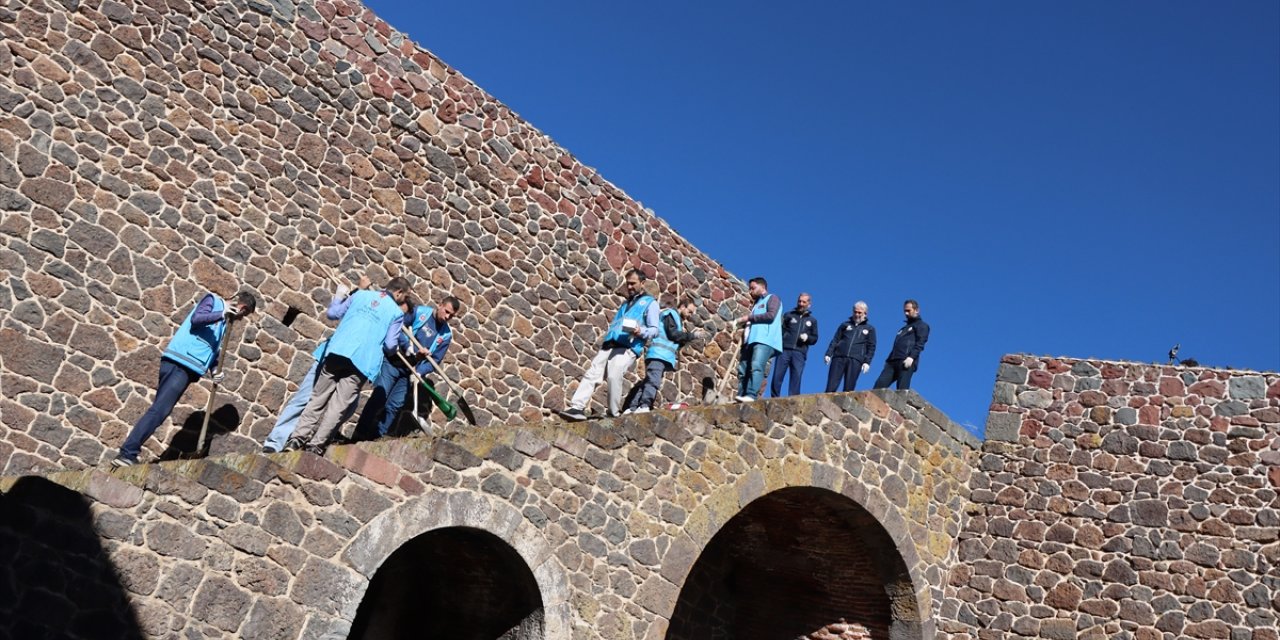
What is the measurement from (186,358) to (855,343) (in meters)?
6.83

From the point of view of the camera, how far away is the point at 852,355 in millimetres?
12141

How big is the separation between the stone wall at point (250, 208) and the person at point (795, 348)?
2.26m

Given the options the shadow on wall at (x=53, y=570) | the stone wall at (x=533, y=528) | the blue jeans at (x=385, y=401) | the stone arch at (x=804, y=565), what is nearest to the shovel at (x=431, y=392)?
the blue jeans at (x=385, y=401)

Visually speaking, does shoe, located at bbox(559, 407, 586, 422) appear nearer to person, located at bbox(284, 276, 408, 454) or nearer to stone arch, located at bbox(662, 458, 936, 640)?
person, located at bbox(284, 276, 408, 454)

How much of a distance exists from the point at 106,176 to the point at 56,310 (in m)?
1.21

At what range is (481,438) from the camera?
819cm

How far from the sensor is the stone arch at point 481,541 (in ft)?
24.5

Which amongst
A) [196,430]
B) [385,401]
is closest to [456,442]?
[385,401]

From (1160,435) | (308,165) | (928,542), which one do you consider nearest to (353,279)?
(308,165)

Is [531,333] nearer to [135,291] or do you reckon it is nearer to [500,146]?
[500,146]

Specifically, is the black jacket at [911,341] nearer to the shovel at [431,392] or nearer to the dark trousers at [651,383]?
the dark trousers at [651,383]

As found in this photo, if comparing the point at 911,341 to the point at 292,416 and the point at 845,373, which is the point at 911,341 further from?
the point at 292,416

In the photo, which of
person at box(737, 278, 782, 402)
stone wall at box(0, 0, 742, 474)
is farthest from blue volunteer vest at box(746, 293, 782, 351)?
stone wall at box(0, 0, 742, 474)

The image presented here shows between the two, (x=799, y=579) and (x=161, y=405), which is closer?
(x=161, y=405)
